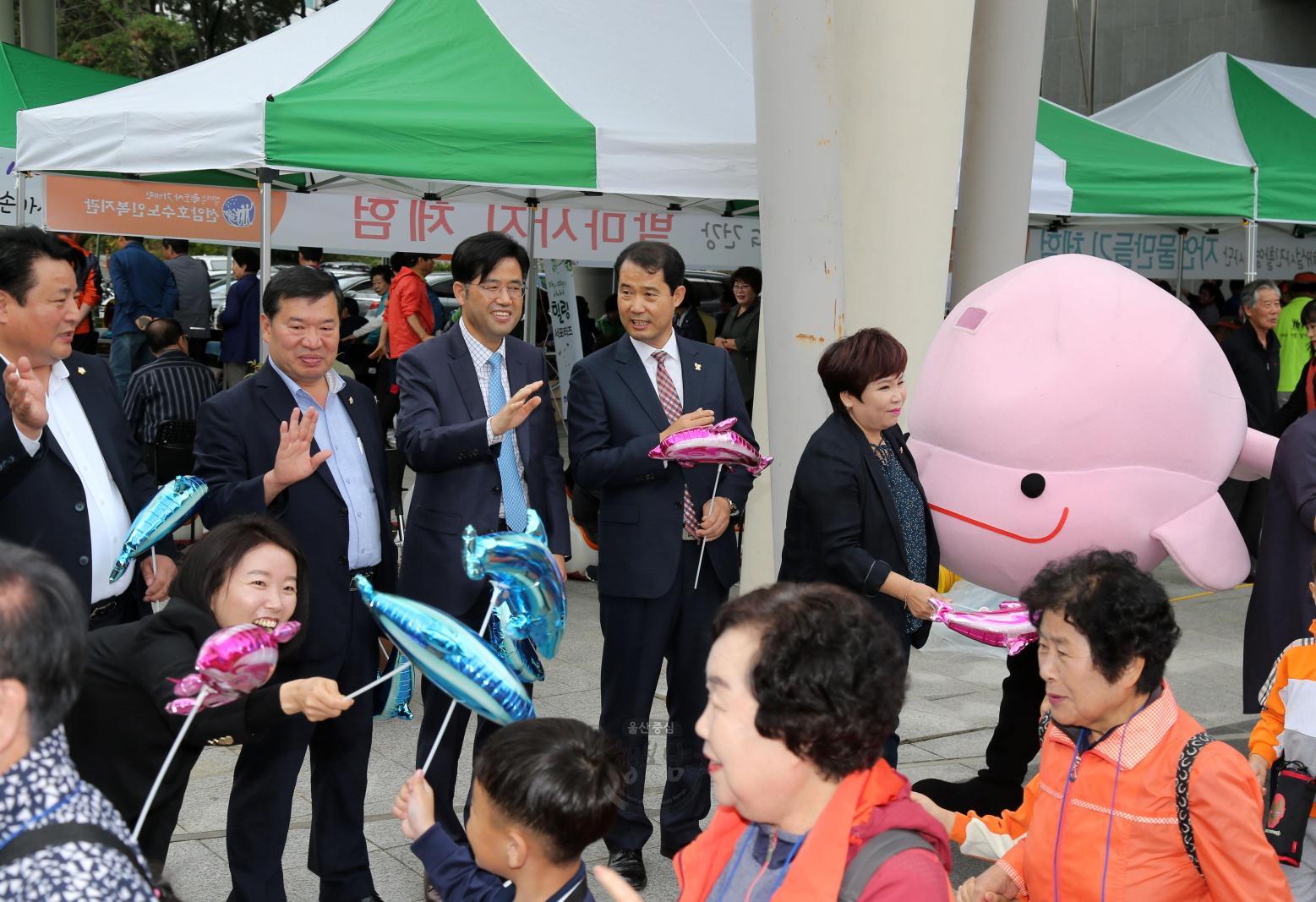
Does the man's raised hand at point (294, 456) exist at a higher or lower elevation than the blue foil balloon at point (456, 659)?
higher

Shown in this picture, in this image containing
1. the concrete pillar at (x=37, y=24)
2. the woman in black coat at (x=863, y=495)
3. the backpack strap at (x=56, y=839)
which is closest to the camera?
the backpack strap at (x=56, y=839)

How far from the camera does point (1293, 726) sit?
3.14m

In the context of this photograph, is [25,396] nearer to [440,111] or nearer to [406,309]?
[440,111]

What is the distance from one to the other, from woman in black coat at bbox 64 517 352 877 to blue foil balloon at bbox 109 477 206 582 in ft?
1.28

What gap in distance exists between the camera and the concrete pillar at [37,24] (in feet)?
63.4

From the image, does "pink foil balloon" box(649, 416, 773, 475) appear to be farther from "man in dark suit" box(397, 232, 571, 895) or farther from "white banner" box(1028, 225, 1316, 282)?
"white banner" box(1028, 225, 1316, 282)

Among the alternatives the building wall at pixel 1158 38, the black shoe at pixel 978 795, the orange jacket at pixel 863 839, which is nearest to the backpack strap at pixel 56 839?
the orange jacket at pixel 863 839

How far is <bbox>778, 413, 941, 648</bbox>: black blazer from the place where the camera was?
12.4ft

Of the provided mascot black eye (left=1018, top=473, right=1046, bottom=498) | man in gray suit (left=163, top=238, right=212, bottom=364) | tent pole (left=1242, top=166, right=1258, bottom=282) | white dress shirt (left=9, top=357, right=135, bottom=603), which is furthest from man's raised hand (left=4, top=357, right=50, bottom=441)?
man in gray suit (left=163, top=238, right=212, bottom=364)

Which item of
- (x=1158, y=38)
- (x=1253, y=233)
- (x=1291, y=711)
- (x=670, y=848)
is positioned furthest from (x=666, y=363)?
(x=1158, y=38)

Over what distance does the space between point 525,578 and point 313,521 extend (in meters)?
0.95

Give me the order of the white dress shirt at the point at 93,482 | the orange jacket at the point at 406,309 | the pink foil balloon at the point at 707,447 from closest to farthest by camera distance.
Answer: the white dress shirt at the point at 93,482 < the pink foil balloon at the point at 707,447 < the orange jacket at the point at 406,309

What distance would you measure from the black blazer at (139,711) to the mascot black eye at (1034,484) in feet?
6.95

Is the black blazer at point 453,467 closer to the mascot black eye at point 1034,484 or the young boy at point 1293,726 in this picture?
the mascot black eye at point 1034,484
